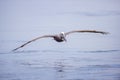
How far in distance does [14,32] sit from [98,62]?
3.94 ft

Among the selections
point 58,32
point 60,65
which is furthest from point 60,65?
point 58,32

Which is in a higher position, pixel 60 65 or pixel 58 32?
pixel 58 32

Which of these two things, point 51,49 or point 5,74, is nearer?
point 5,74

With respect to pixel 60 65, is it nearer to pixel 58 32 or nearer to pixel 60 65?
pixel 60 65

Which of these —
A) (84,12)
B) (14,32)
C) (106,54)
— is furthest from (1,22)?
(106,54)

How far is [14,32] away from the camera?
5.54 metres

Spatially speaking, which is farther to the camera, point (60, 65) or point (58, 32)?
point (58, 32)

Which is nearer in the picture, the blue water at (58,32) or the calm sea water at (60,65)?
the calm sea water at (60,65)

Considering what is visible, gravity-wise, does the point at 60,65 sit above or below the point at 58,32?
below

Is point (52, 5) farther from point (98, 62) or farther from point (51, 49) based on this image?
point (98, 62)

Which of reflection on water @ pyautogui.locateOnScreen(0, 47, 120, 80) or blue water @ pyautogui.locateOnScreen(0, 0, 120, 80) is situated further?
blue water @ pyautogui.locateOnScreen(0, 0, 120, 80)

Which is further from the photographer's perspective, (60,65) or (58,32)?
(58,32)

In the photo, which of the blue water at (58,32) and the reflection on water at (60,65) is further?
the blue water at (58,32)

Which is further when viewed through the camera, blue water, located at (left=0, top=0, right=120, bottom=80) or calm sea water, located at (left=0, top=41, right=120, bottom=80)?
blue water, located at (left=0, top=0, right=120, bottom=80)
